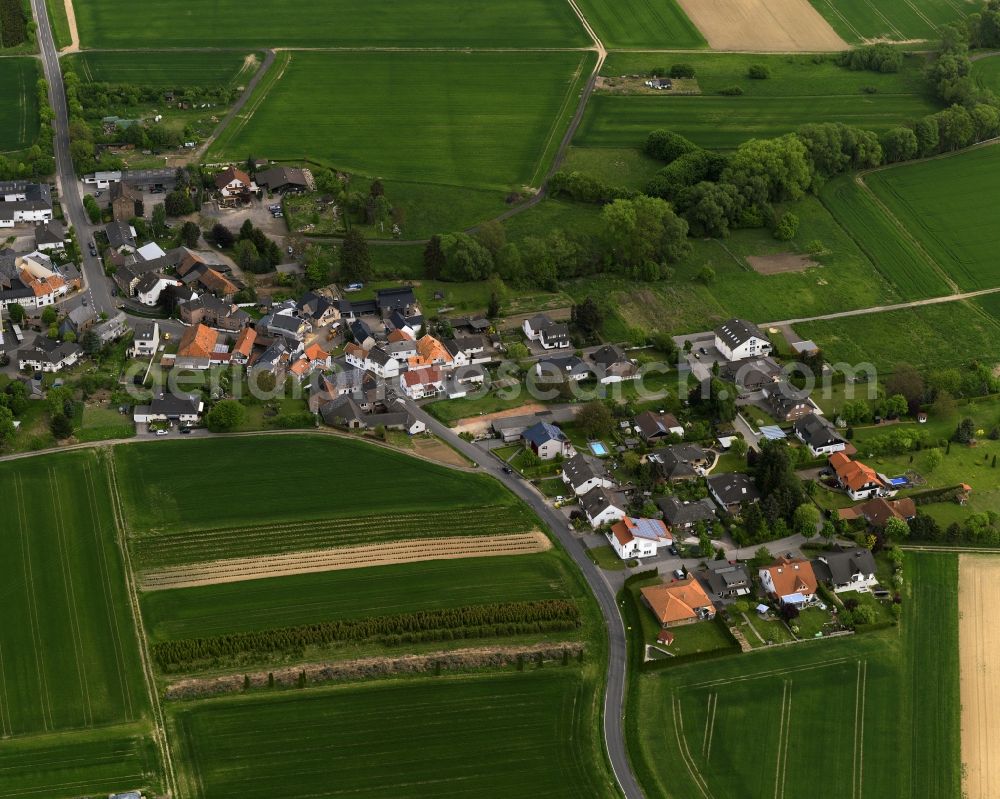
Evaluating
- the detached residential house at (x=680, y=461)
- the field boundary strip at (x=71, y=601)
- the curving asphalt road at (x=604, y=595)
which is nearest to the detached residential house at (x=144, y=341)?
the field boundary strip at (x=71, y=601)

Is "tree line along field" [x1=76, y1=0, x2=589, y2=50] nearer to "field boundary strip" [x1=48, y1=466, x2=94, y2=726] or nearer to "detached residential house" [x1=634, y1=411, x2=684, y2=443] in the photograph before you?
"detached residential house" [x1=634, y1=411, x2=684, y2=443]

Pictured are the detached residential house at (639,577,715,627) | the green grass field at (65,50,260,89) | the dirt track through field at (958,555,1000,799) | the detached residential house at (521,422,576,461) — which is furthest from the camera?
the green grass field at (65,50,260,89)

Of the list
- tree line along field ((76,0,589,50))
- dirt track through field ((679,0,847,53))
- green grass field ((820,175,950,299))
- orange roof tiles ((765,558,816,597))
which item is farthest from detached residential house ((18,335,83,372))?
dirt track through field ((679,0,847,53))

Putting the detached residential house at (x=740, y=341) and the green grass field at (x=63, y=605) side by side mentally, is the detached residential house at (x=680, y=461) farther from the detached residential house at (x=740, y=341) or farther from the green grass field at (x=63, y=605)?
the green grass field at (x=63, y=605)

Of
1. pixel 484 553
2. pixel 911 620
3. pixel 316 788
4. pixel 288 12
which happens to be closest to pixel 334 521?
pixel 484 553

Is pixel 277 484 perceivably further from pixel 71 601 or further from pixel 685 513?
pixel 685 513

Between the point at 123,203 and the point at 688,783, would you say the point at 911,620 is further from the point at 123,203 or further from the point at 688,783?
the point at 123,203
